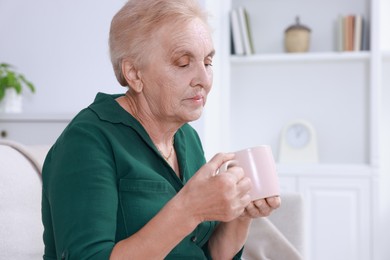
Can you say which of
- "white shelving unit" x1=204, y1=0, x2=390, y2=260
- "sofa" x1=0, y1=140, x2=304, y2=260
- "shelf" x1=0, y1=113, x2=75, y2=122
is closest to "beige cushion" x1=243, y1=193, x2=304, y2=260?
"sofa" x1=0, y1=140, x2=304, y2=260

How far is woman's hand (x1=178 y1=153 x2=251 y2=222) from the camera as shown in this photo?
92cm

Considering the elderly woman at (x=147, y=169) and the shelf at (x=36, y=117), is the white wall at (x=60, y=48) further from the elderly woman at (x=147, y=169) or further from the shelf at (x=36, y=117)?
the elderly woman at (x=147, y=169)

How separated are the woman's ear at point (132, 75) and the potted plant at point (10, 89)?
1.45 metres

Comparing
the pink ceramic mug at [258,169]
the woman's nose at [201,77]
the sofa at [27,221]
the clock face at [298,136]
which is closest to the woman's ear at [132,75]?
the woman's nose at [201,77]

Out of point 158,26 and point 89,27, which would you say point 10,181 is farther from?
point 89,27

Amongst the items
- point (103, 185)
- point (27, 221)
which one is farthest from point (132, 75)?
point (27, 221)

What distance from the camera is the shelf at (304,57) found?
341 cm

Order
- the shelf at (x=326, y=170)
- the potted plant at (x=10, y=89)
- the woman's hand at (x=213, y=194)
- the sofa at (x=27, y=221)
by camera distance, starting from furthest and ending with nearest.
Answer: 1. the shelf at (x=326, y=170)
2. the potted plant at (x=10, y=89)
3. the sofa at (x=27, y=221)
4. the woman's hand at (x=213, y=194)

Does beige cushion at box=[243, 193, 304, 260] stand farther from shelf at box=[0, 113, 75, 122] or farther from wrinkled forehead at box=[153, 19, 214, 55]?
shelf at box=[0, 113, 75, 122]

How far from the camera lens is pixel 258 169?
3.33ft

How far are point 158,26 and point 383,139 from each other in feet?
9.06

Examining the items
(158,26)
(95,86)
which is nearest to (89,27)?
(95,86)

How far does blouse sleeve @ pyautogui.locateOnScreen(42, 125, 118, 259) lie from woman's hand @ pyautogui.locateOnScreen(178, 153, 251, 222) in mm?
140

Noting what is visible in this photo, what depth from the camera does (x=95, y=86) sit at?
2553mm
